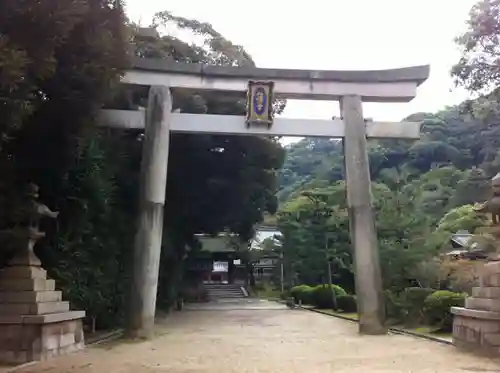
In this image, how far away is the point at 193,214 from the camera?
69.3 ft

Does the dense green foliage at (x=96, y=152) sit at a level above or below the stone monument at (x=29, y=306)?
above

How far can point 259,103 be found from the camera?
13602mm

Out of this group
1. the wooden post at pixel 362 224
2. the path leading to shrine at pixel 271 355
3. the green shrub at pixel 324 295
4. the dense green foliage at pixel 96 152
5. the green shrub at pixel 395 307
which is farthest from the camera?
the green shrub at pixel 324 295

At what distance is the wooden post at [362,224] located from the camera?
1270 centimetres

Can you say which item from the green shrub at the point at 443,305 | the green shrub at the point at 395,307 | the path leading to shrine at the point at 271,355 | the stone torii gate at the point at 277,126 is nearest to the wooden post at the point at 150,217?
the stone torii gate at the point at 277,126

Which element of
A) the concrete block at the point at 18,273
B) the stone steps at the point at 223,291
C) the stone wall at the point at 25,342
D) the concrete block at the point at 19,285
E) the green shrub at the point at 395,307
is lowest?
the stone wall at the point at 25,342

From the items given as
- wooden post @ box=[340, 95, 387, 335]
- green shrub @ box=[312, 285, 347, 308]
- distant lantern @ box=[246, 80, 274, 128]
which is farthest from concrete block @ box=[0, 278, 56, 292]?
green shrub @ box=[312, 285, 347, 308]

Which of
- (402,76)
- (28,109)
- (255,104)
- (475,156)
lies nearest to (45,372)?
(28,109)

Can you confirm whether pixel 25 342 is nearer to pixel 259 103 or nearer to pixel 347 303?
pixel 259 103

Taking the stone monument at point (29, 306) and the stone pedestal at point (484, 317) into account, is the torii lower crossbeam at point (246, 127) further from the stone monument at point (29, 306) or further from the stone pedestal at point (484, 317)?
the stone pedestal at point (484, 317)

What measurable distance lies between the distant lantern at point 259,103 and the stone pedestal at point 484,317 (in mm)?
6194

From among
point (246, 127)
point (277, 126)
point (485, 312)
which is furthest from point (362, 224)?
point (485, 312)

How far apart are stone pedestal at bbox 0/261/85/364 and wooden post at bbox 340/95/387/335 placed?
633 centimetres

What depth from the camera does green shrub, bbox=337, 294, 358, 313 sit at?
68.9 feet
